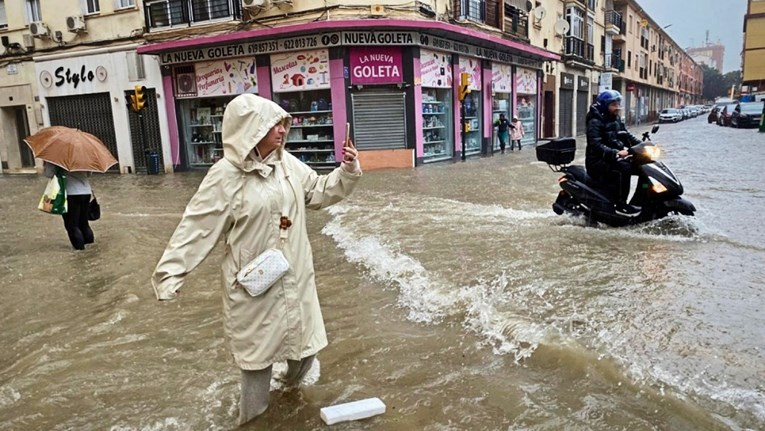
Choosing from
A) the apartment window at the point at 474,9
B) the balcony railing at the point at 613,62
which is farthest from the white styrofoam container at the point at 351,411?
the balcony railing at the point at 613,62

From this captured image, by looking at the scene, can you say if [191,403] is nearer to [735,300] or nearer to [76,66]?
[735,300]

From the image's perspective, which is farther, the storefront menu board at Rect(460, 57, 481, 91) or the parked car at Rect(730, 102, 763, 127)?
the parked car at Rect(730, 102, 763, 127)

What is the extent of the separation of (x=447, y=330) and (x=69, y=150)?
5.32m

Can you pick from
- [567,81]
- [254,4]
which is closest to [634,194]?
[254,4]

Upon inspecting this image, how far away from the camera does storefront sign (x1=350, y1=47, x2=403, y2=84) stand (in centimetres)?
1705

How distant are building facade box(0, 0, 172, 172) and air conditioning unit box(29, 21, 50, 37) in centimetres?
3

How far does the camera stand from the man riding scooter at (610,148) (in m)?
7.02

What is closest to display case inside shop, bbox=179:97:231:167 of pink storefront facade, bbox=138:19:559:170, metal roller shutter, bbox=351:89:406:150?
pink storefront facade, bbox=138:19:559:170

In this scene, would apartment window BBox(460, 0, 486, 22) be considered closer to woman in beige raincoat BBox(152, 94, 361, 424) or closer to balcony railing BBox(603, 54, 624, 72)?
woman in beige raincoat BBox(152, 94, 361, 424)

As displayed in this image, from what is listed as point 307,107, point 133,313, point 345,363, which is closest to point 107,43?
point 307,107

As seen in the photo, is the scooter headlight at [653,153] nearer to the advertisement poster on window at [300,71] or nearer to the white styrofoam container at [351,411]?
the white styrofoam container at [351,411]

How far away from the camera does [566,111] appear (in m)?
32.2

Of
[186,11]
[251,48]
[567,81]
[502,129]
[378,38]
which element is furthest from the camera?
[567,81]

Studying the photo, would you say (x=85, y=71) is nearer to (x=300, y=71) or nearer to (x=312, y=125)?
(x=300, y=71)
